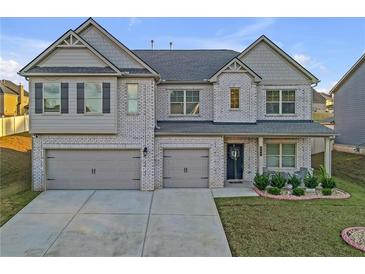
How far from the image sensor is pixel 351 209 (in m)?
10.5

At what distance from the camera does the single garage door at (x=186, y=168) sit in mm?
13766

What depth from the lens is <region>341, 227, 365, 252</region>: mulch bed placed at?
742 centimetres

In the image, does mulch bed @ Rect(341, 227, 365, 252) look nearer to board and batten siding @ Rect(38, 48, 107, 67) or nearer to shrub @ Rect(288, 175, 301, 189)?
shrub @ Rect(288, 175, 301, 189)

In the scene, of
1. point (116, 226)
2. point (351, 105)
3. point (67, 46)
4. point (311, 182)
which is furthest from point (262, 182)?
point (351, 105)

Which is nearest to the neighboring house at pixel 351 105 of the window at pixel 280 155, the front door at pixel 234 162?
the window at pixel 280 155

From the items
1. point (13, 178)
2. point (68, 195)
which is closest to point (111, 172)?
point (68, 195)

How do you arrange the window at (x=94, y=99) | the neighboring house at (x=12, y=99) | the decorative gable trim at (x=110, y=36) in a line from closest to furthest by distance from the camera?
the window at (x=94, y=99) → the decorative gable trim at (x=110, y=36) → the neighboring house at (x=12, y=99)

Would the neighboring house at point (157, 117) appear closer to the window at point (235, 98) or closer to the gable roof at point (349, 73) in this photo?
the window at point (235, 98)

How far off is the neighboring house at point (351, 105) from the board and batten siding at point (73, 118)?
65.3 feet

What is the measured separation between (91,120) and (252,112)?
26.9ft

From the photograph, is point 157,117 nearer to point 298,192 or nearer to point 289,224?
point 298,192

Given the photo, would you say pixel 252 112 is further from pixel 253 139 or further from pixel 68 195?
pixel 68 195

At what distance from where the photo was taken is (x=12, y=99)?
46.8m

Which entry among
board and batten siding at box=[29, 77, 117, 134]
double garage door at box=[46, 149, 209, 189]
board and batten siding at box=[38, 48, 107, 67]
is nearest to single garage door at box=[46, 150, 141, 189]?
double garage door at box=[46, 149, 209, 189]
